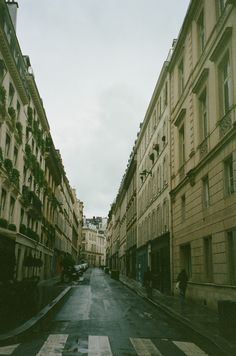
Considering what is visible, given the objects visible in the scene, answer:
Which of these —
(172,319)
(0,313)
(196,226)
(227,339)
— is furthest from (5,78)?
(227,339)

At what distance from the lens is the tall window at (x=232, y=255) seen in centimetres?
1728

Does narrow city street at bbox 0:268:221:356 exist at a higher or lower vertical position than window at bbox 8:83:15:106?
lower

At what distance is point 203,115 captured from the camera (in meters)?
22.9

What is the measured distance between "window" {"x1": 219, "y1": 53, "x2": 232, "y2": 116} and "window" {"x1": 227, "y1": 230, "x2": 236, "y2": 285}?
5170 mm

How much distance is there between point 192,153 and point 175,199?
5161 mm

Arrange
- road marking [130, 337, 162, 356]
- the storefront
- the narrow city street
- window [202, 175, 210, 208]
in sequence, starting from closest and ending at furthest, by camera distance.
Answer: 1. road marking [130, 337, 162, 356]
2. the narrow city street
3. window [202, 175, 210, 208]
4. the storefront

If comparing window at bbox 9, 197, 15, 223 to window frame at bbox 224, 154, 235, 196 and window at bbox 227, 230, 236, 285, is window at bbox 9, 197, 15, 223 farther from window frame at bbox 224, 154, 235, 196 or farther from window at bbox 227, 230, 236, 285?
window at bbox 227, 230, 236, 285

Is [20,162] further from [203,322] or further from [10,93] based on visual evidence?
[203,322]

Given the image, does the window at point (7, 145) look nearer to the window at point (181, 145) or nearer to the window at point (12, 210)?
the window at point (12, 210)

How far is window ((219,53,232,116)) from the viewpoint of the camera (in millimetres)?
18905

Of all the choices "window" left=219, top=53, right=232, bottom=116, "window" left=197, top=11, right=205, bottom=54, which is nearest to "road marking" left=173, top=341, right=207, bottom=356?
"window" left=219, top=53, right=232, bottom=116

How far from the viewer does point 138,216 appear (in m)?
50.2

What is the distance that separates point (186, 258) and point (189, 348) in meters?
15.5

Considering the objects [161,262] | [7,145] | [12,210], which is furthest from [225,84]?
[12,210]
